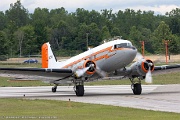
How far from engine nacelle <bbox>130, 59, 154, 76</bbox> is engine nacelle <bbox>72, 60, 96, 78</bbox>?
9.89 feet

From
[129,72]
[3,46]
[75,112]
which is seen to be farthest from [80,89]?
[3,46]

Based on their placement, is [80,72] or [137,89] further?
[137,89]

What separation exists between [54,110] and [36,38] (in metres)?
112

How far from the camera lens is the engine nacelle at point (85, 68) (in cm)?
3466

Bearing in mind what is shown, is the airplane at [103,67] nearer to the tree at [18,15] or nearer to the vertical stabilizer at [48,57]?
the vertical stabilizer at [48,57]

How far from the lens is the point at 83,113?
81.4 feet

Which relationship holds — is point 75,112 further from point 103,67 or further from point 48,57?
point 48,57

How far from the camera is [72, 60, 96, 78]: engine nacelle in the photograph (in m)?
34.7

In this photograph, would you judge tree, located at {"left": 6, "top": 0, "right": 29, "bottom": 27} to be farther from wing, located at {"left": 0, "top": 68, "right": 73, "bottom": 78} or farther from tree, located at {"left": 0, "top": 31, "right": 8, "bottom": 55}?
wing, located at {"left": 0, "top": 68, "right": 73, "bottom": 78}

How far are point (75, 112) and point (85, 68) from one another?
974 centimetres

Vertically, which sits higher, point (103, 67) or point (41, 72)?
point (103, 67)

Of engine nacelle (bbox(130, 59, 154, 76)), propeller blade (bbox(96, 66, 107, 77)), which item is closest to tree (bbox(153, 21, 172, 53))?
engine nacelle (bbox(130, 59, 154, 76))

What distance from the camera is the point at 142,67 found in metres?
36.0

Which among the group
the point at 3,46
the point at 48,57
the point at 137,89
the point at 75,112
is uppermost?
the point at 3,46
